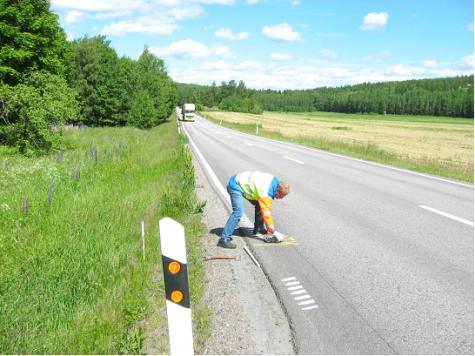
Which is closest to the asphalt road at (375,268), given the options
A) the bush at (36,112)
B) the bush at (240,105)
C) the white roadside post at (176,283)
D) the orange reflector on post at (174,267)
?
the white roadside post at (176,283)

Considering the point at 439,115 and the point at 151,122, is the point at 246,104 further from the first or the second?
the point at 151,122

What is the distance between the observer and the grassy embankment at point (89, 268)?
3309 mm

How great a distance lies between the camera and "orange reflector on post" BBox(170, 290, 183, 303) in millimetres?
2605

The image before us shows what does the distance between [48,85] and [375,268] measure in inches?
669

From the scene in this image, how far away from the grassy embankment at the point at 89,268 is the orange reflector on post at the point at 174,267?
1.05m

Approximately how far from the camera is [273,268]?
515 cm

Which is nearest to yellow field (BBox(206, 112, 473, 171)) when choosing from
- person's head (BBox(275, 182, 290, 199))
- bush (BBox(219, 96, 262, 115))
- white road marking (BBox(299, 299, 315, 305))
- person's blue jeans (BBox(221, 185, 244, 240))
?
person's head (BBox(275, 182, 290, 199))

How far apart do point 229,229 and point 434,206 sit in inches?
216

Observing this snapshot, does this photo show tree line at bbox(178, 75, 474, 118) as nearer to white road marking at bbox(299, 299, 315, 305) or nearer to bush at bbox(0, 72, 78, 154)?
bush at bbox(0, 72, 78, 154)

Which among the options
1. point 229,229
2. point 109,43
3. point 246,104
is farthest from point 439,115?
point 229,229

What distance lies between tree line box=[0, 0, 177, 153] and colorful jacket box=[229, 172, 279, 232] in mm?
13883

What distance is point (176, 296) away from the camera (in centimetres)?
261

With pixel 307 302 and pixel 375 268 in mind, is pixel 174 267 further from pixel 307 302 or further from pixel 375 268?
pixel 375 268

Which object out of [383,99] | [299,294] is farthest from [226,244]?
[383,99]
